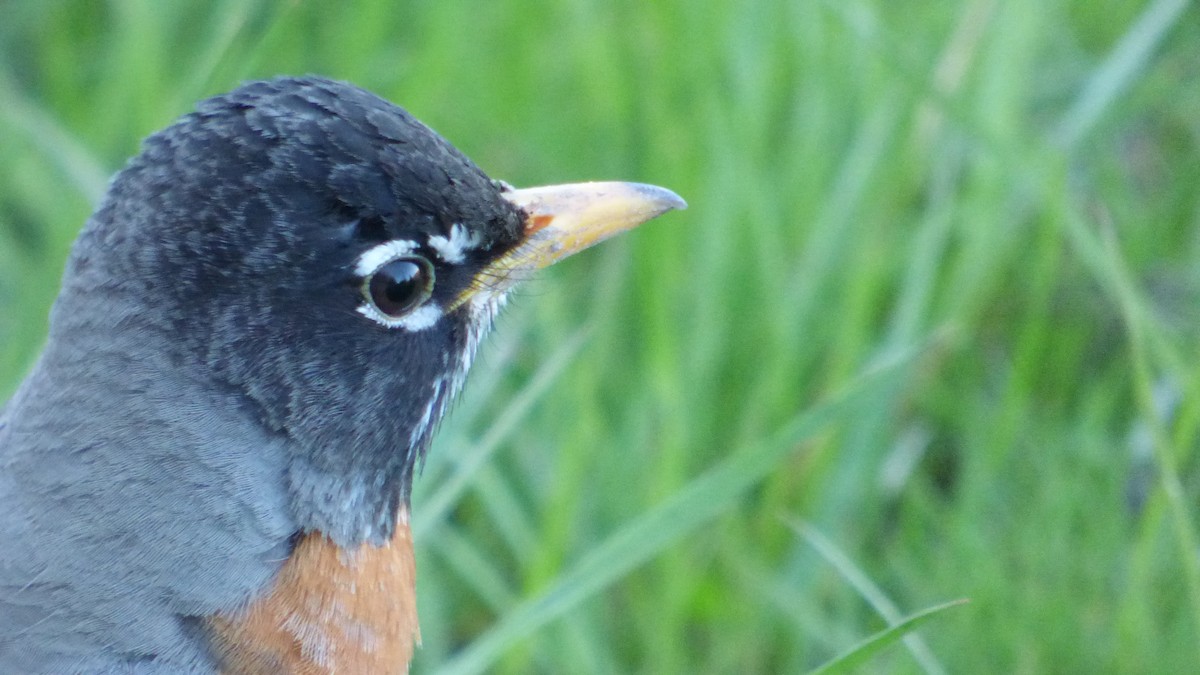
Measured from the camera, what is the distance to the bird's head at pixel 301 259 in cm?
231

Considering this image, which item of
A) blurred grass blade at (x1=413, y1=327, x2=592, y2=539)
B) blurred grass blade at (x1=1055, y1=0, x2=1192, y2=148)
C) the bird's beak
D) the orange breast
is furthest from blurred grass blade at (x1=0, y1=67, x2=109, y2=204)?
blurred grass blade at (x1=1055, y1=0, x2=1192, y2=148)

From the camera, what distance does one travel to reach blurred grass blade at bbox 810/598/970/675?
7.52ft

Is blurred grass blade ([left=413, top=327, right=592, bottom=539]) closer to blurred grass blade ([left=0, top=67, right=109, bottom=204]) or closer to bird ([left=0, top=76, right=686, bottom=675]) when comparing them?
bird ([left=0, top=76, right=686, bottom=675])

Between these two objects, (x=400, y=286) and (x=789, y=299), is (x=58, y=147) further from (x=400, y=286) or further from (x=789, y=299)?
(x=789, y=299)

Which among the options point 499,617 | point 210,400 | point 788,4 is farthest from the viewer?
point 788,4

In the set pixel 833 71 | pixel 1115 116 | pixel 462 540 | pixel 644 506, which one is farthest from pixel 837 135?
pixel 462 540

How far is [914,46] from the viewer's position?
4250 millimetres

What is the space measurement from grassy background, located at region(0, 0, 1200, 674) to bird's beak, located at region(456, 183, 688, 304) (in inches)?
13.6

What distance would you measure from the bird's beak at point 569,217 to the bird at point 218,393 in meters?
0.24

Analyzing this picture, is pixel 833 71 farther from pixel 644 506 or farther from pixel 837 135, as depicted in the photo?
pixel 644 506

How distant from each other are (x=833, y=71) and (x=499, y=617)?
1.69m

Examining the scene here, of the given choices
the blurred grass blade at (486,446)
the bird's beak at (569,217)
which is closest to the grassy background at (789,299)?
the blurred grass blade at (486,446)

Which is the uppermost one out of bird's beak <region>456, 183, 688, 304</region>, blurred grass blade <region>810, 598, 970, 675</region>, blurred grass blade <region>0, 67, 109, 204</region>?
blurred grass blade <region>0, 67, 109, 204</region>

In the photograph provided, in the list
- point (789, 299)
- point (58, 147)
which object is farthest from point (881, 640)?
point (58, 147)
